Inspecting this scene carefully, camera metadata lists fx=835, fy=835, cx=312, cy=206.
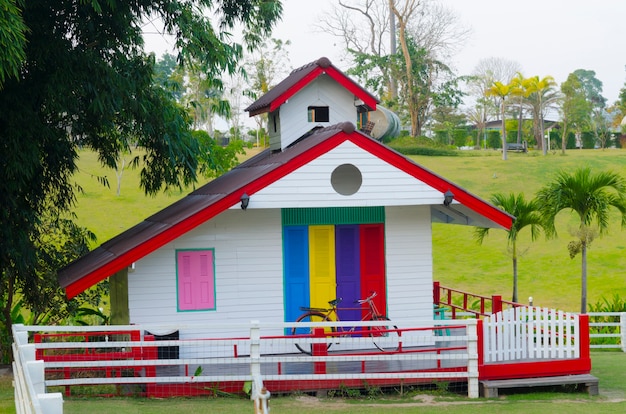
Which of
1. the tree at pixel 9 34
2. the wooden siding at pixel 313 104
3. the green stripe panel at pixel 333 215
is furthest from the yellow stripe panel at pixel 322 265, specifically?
the tree at pixel 9 34

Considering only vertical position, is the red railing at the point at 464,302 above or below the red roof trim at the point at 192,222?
below

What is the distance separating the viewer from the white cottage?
14109 millimetres

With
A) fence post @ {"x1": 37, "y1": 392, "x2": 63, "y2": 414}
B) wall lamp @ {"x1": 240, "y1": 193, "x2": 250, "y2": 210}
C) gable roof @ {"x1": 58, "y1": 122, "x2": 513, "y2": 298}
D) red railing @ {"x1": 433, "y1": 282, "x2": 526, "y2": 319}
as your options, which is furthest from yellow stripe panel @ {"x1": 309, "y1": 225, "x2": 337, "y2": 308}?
fence post @ {"x1": 37, "y1": 392, "x2": 63, "y2": 414}

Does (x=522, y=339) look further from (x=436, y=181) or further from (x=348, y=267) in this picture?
(x=348, y=267)

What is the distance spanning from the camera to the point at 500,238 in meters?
41.1

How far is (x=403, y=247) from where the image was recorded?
51.4 feet

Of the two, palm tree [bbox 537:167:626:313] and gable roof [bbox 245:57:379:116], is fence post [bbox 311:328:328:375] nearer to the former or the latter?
gable roof [bbox 245:57:379:116]

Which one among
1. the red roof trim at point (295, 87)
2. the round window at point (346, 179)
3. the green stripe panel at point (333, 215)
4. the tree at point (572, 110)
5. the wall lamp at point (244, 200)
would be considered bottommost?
the green stripe panel at point (333, 215)

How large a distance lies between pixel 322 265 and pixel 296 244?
25.1 inches

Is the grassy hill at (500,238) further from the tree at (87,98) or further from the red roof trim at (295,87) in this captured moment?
the red roof trim at (295,87)

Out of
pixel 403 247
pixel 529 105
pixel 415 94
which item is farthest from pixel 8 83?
pixel 529 105

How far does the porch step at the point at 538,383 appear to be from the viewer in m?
13.0

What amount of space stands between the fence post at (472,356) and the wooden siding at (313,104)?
6.05m

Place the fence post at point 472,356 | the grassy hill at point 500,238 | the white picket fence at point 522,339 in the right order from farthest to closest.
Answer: the grassy hill at point 500,238, the white picket fence at point 522,339, the fence post at point 472,356
